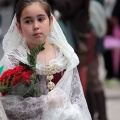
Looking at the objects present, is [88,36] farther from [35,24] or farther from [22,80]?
[22,80]

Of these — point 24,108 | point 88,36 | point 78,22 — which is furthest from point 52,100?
point 88,36

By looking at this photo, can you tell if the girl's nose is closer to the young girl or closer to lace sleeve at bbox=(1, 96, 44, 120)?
the young girl

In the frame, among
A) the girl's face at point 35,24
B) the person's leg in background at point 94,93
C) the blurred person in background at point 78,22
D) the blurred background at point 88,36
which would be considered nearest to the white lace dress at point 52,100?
the girl's face at point 35,24

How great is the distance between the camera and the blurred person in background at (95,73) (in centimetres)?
866

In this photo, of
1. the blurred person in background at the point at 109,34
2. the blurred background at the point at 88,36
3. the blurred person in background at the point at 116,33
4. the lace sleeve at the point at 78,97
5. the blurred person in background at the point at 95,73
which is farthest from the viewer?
the blurred person in background at the point at 109,34

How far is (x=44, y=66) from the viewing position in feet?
17.7

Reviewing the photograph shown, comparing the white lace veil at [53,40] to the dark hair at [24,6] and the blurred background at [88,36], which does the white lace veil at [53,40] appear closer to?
the dark hair at [24,6]

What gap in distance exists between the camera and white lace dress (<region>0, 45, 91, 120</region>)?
17.3 ft

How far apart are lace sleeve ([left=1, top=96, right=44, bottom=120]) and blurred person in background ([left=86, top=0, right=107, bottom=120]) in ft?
11.0

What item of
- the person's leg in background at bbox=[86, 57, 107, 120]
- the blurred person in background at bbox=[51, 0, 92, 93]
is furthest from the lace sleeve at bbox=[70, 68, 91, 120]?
the person's leg in background at bbox=[86, 57, 107, 120]

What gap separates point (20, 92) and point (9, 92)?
79mm

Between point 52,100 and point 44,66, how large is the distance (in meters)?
0.26

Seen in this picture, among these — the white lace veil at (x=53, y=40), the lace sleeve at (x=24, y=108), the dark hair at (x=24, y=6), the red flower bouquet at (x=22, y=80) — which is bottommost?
the lace sleeve at (x=24, y=108)

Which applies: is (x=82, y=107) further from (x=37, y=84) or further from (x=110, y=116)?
(x=110, y=116)
